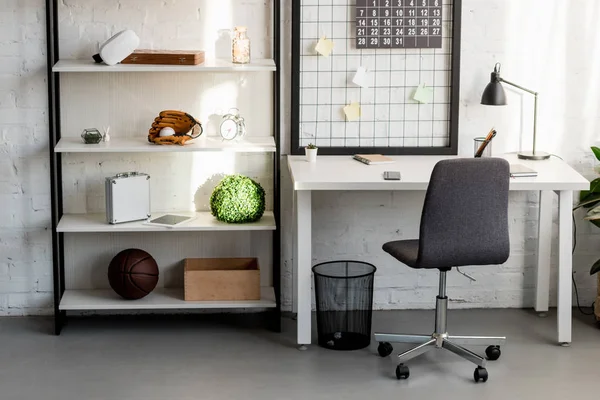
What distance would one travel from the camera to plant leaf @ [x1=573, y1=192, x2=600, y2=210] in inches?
191

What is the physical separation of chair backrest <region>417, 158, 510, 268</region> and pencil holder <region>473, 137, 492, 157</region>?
452mm

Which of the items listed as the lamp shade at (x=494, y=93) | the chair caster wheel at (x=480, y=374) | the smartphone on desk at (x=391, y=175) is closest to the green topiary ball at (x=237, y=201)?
the smartphone on desk at (x=391, y=175)

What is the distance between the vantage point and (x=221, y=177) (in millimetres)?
4902

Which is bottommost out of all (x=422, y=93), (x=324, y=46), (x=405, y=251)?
(x=405, y=251)

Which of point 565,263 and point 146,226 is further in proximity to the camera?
point 146,226

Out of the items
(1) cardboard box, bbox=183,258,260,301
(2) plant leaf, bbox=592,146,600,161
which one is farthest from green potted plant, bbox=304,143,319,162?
(2) plant leaf, bbox=592,146,600,161

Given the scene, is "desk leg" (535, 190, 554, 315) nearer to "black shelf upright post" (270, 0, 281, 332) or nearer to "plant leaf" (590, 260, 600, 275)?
"plant leaf" (590, 260, 600, 275)

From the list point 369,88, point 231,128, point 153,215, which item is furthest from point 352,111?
point 153,215

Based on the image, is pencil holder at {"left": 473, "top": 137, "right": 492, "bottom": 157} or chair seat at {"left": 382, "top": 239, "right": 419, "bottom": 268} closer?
chair seat at {"left": 382, "top": 239, "right": 419, "bottom": 268}

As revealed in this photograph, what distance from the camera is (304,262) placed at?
443 centimetres

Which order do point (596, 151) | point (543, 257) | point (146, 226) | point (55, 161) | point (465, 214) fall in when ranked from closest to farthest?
point (465, 214), point (146, 226), point (55, 161), point (596, 151), point (543, 257)

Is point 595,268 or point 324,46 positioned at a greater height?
point 324,46

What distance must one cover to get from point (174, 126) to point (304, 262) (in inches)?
35.3

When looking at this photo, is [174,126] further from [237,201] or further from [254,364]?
[254,364]
